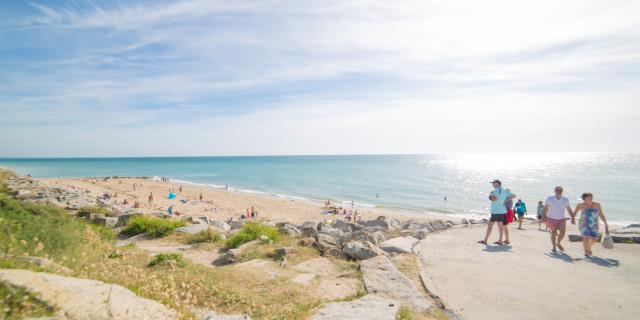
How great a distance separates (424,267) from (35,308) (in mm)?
7113

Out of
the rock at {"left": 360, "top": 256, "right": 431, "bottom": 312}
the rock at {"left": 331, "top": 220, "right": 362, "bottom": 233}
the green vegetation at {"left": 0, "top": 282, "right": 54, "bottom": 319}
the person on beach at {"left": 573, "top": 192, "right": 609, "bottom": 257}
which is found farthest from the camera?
the rock at {"left": 331, "top": 220, "right": 362, "bottom": 233}

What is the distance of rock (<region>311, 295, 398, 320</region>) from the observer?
4.70 m

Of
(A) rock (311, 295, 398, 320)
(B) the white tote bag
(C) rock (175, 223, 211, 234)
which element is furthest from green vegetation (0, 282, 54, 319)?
(B) the white tote bag

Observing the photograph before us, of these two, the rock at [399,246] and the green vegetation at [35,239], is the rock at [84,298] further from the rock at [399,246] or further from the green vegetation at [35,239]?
the rock at [399,246]

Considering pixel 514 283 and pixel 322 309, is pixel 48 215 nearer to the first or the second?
pixel 322 309

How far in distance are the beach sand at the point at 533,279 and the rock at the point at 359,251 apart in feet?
4.50

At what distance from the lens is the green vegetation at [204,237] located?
10195mm

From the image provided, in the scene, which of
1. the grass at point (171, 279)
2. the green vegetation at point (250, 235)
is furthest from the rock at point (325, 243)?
the grass at point (171, 279)

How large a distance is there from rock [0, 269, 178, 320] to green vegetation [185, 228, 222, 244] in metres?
6.84

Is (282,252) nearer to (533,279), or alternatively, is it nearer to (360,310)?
(360,310)

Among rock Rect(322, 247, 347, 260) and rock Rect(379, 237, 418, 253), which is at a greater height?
rock Rect(322, 247, 347, 260)

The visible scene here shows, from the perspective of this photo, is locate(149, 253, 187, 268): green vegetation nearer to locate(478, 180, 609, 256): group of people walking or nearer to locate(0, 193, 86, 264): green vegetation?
locate(0, 193, 86, 264): green vegetation

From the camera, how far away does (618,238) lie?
1012cm

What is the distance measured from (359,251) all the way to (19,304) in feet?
21.4
